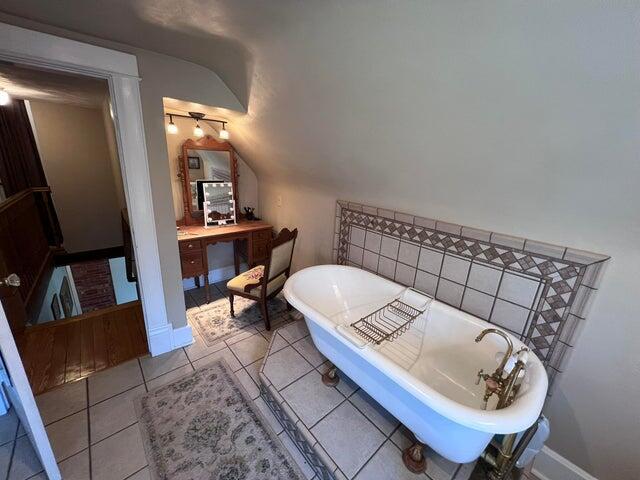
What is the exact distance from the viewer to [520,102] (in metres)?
0.88

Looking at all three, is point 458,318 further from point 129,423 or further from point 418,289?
point 129,423

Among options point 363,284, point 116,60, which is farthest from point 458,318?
point 116,60

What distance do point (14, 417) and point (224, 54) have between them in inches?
97.6

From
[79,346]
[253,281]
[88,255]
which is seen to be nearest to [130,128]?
[253,281]

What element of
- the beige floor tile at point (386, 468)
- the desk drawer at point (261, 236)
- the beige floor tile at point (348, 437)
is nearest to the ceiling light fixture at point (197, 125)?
the desk drawer at point (261, 236)

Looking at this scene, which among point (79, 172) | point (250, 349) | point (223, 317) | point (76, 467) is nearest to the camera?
point (76, 467)

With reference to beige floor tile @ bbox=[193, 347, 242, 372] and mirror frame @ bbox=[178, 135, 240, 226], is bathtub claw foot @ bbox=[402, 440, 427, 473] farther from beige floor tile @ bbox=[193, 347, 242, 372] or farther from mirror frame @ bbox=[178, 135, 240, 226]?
mirror frame @ bbox=[178, 135, 240, 226]

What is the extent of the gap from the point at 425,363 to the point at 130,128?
7.50 ft

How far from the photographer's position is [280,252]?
219 centimetres

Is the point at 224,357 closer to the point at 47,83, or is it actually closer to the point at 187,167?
the point at 187,167

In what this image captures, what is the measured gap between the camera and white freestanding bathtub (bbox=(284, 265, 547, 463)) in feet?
2.95

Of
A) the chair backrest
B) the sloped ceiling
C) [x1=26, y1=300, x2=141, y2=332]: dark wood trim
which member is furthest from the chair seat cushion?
the sloped ceiling

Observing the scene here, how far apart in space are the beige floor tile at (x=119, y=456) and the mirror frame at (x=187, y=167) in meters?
1.83

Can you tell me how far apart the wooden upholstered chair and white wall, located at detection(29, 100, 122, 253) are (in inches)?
112
